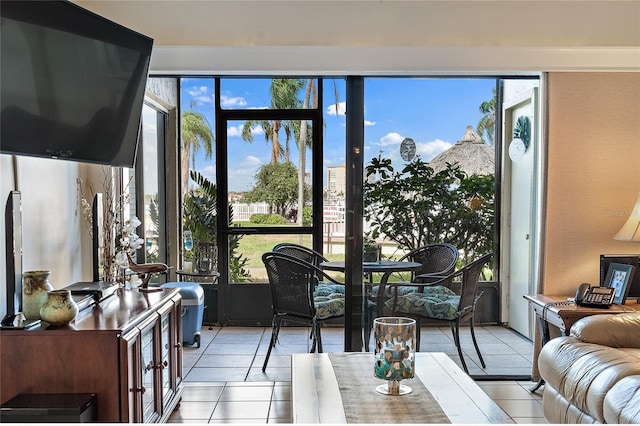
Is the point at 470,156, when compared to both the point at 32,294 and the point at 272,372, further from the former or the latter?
the point at 32,294

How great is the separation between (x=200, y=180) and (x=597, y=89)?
11.0ft

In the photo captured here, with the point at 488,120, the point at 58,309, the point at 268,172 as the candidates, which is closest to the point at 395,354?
the point at 58,309

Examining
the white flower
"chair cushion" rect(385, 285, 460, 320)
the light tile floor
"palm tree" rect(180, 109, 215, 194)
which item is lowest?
the light tile floor

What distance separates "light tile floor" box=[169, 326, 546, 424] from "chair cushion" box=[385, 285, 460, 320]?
0.41 ft

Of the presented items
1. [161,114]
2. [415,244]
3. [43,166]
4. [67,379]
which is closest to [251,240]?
[161,114]

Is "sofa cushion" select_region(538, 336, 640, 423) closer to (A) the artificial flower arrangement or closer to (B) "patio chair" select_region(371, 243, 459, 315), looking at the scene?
(B) "patio chair" select_region(371, 243, 459, 315)

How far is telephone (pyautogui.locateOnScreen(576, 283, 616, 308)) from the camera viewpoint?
11.1 ft

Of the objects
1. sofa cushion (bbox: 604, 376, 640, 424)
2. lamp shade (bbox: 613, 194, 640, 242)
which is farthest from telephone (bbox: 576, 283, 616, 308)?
sofa cushion (bbox: 604, 376, 640, 424)

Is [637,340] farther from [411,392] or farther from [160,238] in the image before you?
[160,238]

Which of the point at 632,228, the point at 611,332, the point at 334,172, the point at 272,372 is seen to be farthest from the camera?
the point at 334,172

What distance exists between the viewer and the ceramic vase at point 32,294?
2.41 meters

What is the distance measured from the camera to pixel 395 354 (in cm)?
224

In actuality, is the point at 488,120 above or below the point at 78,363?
above

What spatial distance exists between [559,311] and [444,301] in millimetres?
823
